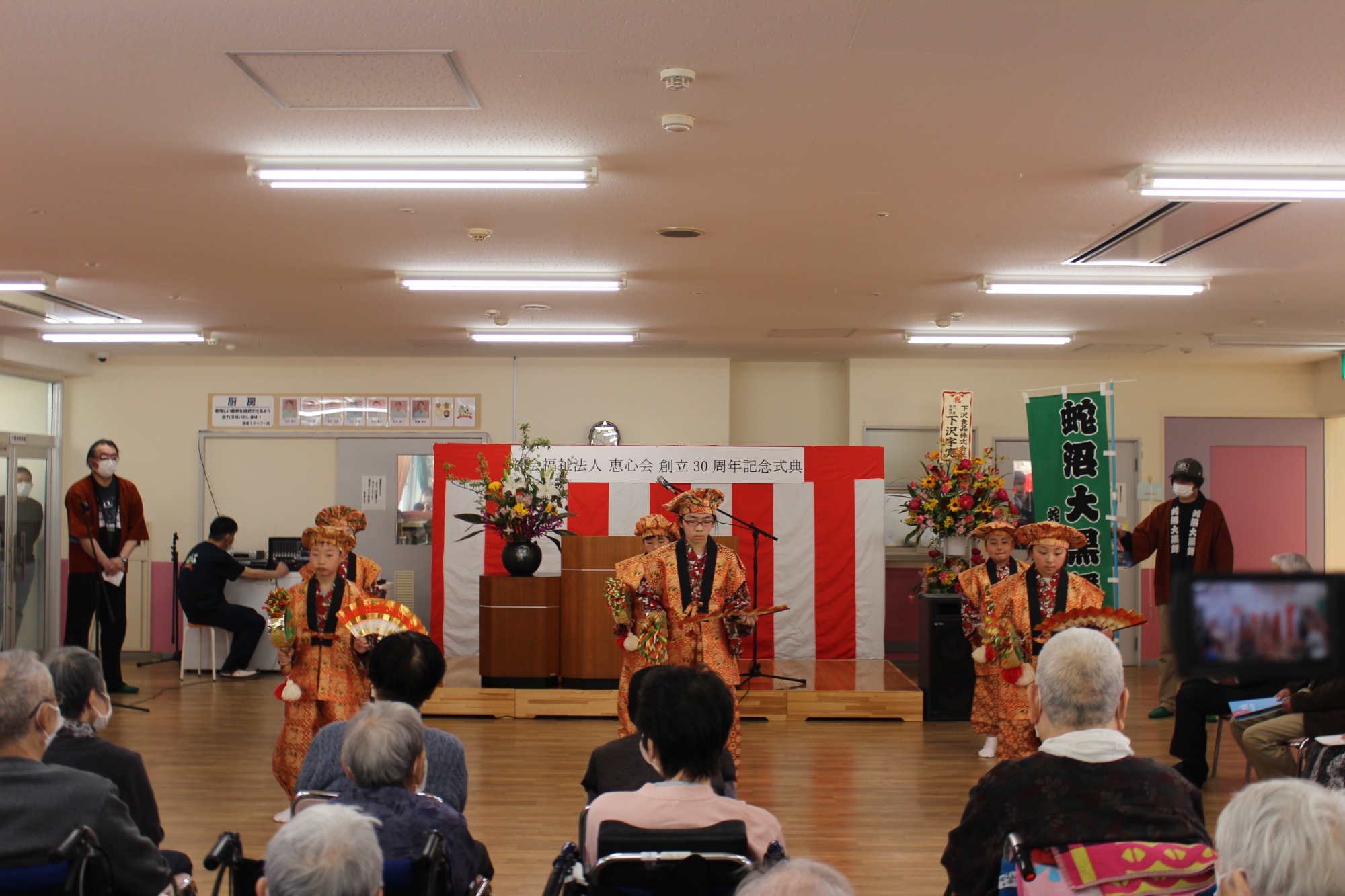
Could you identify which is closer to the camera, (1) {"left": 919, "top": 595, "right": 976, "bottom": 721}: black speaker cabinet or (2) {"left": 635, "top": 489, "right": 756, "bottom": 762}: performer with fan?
(2) {"left": 635, "top": 489, "right": 756, "bottom": 762}: performer with fan

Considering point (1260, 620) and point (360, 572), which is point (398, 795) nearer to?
point (1260, 620)

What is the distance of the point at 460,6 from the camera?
118 inches

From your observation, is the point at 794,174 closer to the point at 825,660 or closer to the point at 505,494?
the point at 505,494

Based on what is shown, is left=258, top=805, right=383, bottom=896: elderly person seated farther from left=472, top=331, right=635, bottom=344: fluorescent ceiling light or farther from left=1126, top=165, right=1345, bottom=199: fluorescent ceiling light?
left=472, top=331, right=635, bottom=344: fluorescent ceiling light

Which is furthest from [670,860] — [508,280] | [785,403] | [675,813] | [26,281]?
[785,403]

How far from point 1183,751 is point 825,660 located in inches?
139

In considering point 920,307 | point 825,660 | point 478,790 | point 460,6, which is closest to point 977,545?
point 825,660

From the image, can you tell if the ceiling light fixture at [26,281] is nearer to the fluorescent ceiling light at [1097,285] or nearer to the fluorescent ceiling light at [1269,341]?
the fluorescent ceiling light at [1097,285]

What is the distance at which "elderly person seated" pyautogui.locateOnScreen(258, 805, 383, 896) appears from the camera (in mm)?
1827

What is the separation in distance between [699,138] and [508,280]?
2.79 m

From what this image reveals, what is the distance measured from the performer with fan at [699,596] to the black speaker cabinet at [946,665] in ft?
9.08

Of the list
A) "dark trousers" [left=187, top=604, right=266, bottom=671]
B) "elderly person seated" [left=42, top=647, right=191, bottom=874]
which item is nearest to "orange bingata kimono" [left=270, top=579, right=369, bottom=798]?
"elderly person seated" [left=42, top=647, right=191, bottom=874]

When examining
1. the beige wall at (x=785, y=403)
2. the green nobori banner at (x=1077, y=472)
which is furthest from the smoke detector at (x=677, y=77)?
the beige wall at (x=785, y=403)

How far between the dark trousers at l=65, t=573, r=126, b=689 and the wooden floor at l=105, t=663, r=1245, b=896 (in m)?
0.41
